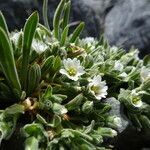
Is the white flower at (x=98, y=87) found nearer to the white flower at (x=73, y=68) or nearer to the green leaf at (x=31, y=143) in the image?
the white flower at (x=73, y=68)

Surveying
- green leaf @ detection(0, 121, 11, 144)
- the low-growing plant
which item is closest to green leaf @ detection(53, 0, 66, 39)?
the low-growing plant

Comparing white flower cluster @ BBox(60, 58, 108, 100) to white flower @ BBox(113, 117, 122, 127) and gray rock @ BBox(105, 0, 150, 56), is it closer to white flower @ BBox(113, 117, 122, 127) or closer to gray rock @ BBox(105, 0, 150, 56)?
white flower @ BBox(113, 117, 122, 127)

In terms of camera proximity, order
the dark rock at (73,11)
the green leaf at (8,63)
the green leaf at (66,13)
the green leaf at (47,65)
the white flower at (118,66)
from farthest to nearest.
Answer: the dark rock at (73,11)
the green leaf at (66,13)
the white flower at (118,66)
the green leaf at (47,65)
the green leaf at (8,63)

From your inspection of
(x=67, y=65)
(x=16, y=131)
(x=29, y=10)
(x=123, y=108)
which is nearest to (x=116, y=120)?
(x=123, y=108)

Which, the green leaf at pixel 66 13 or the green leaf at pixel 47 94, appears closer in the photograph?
the green leaf at pixel 47 94

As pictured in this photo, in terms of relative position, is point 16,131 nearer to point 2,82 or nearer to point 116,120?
point 2,82

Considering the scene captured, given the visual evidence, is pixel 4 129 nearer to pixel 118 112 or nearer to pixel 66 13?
pixel 118 112

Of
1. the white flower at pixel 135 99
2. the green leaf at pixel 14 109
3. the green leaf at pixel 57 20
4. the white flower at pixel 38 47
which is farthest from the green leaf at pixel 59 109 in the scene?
the green leaf at pixel 57 20

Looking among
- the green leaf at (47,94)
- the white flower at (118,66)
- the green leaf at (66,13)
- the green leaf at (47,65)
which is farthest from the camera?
the green leaf at (66,13)

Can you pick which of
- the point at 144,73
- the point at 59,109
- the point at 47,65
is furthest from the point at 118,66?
the point at 59,109
